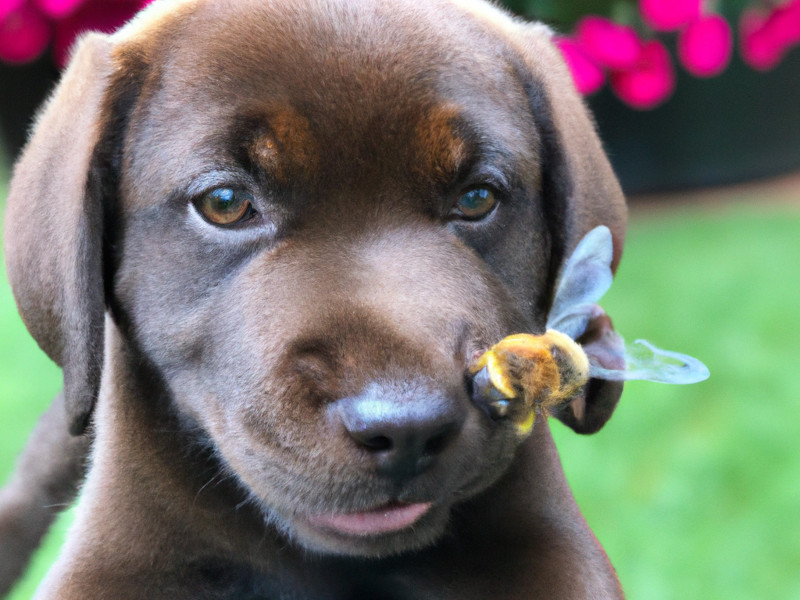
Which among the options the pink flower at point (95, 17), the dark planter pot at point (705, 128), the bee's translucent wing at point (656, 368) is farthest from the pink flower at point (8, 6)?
the dark planter pot at point (705, 128)

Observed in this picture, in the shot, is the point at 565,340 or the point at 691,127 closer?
the point at 565,340

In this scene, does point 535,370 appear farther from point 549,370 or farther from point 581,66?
point 581,66

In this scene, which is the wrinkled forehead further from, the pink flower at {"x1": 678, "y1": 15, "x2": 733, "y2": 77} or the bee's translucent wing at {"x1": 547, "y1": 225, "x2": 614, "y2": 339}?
the pink flower at {"x1": 678, "y1": 15, "x2": 733, "y2": 77}

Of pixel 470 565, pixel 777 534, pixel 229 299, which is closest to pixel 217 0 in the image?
pixel 229 299

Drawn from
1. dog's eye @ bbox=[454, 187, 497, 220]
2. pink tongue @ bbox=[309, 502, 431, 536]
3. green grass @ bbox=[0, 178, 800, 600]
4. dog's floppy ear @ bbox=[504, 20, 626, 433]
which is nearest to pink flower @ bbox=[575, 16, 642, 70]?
green grass @ bbox=[0, 178, 800, 600]

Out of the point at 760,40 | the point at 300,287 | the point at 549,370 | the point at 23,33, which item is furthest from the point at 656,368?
the point at 760,40

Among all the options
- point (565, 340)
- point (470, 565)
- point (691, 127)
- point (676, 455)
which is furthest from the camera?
point (691, 127)

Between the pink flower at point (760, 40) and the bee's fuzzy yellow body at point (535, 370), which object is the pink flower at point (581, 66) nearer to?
the pink flower at point (760, 40)

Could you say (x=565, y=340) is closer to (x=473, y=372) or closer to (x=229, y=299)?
(x=473, y=372)
